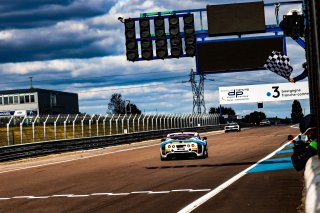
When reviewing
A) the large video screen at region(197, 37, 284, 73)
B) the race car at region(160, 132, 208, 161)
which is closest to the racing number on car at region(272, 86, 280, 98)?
the large video screen at region(197, 37, 284, 73)


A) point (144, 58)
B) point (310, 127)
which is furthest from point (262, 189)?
point (144, 58)

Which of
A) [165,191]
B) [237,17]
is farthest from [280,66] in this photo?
[237,17]

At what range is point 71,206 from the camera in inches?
393

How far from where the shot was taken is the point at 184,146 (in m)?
22.0

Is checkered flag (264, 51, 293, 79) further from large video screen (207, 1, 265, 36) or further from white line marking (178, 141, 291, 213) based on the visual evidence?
large video screen (207, 1, 265, 36)

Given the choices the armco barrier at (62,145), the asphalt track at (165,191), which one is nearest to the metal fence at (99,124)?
the armco barrier at (62,145)

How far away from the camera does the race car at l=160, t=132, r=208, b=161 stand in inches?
864

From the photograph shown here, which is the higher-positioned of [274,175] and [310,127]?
[310,127]

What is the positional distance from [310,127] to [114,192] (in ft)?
14.0

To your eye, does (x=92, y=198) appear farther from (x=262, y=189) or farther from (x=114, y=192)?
(x=262, y=189)

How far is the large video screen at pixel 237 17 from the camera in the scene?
2144 cm

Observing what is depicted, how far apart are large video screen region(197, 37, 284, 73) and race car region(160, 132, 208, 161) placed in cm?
265

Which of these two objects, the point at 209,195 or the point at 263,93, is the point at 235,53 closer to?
the point at 209,195

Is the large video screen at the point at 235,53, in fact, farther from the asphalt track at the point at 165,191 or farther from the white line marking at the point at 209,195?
the white line marking at the point at 209,195
